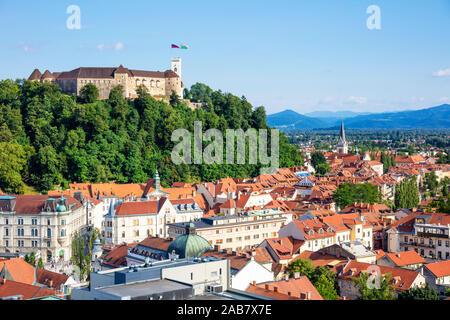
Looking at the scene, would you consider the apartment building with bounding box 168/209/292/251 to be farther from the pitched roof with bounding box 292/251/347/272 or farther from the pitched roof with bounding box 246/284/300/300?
the pitched roof with bounding box 246/284/300/300

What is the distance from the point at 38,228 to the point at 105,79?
31974mm

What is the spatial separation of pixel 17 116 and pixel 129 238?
27.2m

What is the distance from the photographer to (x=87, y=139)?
Result: 63.4 metres

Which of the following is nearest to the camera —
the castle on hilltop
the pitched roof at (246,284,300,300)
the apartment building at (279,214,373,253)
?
the pitched roof at (246,284,300,300)

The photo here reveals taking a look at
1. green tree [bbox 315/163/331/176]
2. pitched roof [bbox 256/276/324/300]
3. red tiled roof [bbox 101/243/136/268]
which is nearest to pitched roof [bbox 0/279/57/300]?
pitched roof [bbox 256/276/324/300]

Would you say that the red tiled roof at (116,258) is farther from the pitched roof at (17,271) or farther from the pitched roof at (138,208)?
the pitched roof at (138,208)

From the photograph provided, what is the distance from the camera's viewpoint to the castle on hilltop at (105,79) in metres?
69.9

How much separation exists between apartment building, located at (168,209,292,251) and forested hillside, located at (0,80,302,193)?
22033 mm

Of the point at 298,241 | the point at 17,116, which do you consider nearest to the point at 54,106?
the point at 17,116

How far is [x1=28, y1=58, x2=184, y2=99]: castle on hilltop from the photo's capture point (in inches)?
2751

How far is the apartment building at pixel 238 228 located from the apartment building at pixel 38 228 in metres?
8.28

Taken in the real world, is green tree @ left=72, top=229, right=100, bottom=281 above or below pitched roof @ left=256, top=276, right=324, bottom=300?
below

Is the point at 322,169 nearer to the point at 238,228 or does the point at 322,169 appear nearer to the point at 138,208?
the point at 138,208

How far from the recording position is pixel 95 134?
62906mm
